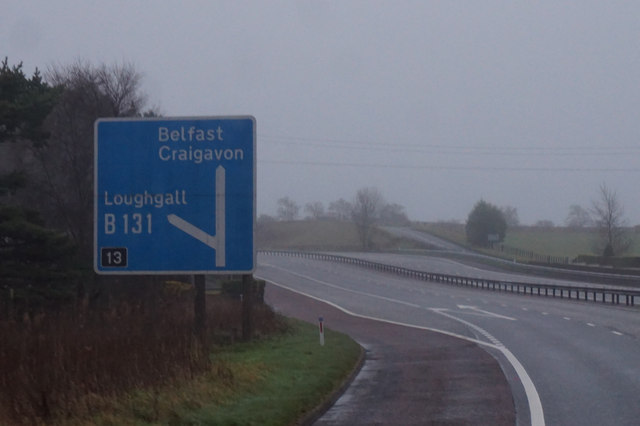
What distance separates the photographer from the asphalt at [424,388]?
39.8ft

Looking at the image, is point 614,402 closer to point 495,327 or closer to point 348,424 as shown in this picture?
point 348,424

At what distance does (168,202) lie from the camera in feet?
56.1

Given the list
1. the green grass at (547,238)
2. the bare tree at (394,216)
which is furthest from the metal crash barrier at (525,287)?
the bare tree at (394,216)

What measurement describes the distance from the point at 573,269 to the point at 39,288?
57816 millimetres

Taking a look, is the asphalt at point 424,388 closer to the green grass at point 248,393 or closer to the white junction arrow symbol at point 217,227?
the green grass at point 248,393

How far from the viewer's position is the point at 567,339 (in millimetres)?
25484

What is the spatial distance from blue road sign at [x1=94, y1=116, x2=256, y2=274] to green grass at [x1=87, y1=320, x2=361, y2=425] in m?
2.32

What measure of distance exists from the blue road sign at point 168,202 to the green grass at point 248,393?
2324 millimetres

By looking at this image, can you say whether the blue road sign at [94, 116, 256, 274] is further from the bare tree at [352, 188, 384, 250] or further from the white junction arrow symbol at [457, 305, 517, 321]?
the bare tree at [352, 188, 384, 250]

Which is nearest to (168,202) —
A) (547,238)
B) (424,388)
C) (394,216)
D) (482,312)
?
(424,388)

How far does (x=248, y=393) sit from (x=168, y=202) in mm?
5125

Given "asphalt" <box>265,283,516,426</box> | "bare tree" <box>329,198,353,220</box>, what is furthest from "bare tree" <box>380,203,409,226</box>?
"asphalt" <box>265,283,516,426</box>

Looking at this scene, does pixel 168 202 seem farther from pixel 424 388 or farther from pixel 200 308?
pixel 424 388

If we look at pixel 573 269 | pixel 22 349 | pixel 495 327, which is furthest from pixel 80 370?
pixel 573 269
